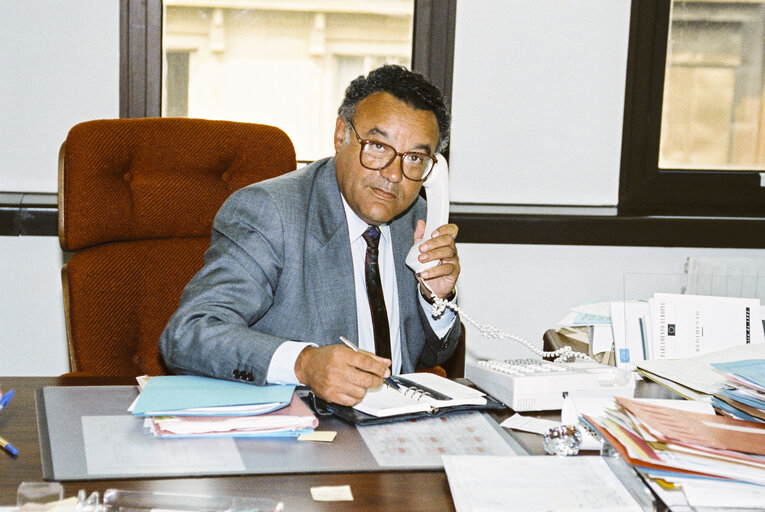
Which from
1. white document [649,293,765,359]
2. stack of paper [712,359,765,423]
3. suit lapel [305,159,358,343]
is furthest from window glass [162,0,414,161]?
stack of paper [712,359,765,423]

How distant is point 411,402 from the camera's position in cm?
138

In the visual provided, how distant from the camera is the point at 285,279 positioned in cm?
171

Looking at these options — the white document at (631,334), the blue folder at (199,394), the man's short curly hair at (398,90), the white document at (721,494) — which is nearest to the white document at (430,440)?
the blue folder at (199,394)

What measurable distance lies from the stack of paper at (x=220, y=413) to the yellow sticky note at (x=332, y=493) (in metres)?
0.19

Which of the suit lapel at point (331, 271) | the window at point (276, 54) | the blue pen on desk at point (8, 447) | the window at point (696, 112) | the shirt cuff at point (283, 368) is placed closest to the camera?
the blue pen on desk at point (8, 447)

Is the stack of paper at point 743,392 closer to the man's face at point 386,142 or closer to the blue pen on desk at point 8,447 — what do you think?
the man's face at point 386,142

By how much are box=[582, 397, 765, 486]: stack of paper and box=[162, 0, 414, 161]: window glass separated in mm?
1754

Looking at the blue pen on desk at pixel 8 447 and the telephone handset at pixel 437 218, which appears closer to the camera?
the blue pen on desk at pixel 8 447

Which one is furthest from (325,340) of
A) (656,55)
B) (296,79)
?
(656,55)

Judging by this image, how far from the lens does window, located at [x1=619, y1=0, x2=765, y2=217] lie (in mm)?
2781

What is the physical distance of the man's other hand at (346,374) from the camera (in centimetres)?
132

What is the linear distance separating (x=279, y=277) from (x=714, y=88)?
5.96 feet

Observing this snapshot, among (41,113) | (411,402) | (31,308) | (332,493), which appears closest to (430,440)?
(411,402)

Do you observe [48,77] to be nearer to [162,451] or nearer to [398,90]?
[398,90]
